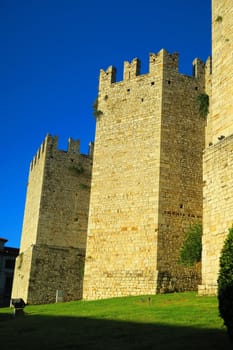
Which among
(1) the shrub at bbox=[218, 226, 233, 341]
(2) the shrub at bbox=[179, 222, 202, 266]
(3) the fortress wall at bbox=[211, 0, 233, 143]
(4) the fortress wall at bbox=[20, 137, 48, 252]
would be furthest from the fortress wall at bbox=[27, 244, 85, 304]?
(1) the shrub at bbox=[218, 226, 233, 341]

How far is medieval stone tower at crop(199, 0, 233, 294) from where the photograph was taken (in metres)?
13.3

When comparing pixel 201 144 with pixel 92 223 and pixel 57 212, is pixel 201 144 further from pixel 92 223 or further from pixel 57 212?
pixel 57 212

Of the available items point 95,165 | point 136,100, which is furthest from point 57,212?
point 136,100

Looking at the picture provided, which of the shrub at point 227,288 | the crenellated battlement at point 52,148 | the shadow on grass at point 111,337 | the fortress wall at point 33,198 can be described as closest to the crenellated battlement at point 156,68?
the crenellated battlement at point 52,148

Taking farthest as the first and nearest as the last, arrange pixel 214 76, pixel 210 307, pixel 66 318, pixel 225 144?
1. pixel 214 76
2. pixel 225 144
3. pixel 66 318
4. pixel 210 307

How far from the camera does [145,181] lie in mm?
19422

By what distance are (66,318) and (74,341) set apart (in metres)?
4.04

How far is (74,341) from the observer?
8.58 m

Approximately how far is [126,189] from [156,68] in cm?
557

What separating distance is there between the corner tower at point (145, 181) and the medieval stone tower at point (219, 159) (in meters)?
4.57

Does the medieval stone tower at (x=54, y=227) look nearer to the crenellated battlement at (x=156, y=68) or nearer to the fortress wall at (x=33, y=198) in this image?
the fortress wall at (x=33, y=198)

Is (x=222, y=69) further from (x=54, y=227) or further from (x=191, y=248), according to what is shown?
(x=54, y=227)

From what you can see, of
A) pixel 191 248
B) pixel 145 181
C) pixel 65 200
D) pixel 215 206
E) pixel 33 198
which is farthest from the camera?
pixel 33 198

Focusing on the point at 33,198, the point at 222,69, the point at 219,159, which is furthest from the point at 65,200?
the point at 219,159
